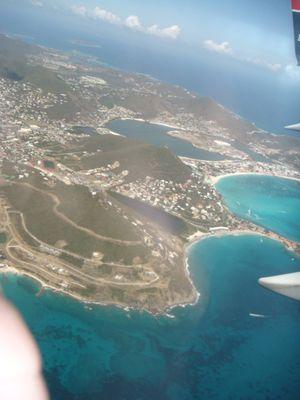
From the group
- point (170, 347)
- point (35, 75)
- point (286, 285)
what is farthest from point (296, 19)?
point (35, 75)

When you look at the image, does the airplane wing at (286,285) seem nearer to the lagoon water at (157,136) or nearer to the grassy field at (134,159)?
the grassy field at (134,159)

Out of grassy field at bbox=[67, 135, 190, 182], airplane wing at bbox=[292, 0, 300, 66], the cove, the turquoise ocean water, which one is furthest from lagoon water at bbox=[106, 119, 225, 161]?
airplane wing at bbox=[292, 0, 300, 66]

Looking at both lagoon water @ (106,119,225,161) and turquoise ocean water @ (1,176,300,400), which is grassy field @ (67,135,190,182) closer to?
lagoon water @ (106,119,225,161)

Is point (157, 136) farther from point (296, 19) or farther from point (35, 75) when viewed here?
point (296, 19)

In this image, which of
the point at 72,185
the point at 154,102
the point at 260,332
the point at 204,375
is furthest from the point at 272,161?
the point at 204,375

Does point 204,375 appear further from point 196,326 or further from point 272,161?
point 272,161

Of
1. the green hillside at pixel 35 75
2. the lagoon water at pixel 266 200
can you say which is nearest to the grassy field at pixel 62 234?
the lagoon water at pixel 266 200
